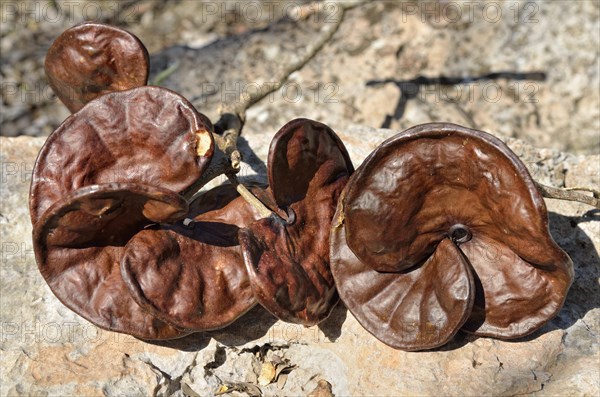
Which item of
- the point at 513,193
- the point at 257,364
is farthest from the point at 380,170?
the point at 257,364

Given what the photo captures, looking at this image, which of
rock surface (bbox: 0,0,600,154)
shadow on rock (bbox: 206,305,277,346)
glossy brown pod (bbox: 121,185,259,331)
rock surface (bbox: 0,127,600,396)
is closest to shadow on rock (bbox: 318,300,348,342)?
rock surface (bbox: 0,127,600,396)

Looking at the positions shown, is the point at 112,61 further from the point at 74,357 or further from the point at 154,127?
the point at 74,357

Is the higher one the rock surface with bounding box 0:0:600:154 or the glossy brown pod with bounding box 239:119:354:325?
the glossy brown pod with bounding box 239:119:354:325

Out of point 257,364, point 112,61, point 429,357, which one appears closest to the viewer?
point 429,357

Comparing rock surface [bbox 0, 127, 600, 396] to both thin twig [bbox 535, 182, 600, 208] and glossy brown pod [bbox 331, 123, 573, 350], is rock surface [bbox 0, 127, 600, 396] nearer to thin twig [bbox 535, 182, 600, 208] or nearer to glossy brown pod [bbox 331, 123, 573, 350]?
glossy brown pod [bbox 331, 123, 573, 350]

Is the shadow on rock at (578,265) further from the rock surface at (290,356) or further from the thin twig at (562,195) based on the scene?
the thin twig at (562,195)
